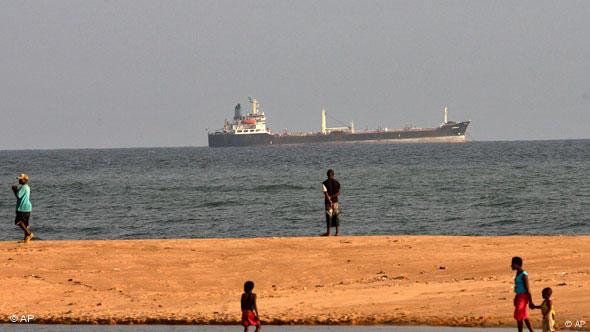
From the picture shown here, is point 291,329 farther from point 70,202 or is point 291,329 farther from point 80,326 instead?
point 70,202

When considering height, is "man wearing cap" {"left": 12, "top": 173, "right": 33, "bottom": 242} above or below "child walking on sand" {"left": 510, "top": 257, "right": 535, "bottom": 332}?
above

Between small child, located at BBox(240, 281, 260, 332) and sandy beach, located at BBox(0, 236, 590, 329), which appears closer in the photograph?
small child, located at BBox(240, 281, 260, 332)

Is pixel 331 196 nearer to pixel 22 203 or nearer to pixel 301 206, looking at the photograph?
pixel 22 203

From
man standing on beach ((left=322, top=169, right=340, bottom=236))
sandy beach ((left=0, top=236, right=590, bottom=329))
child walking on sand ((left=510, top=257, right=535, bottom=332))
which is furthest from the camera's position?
man standing on beach ((left=322, top=169, right=340, bottom=236))

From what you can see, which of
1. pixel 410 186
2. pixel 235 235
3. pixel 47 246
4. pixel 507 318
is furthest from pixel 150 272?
pixel 410 186

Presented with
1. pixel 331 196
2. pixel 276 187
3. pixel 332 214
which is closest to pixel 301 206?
pixel 276 187

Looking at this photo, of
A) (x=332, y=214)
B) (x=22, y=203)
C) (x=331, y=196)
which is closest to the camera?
(x=22, y=203)

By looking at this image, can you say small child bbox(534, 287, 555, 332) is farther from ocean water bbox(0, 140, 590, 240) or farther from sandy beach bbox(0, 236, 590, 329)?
ocean water bbox(0, 140, 590, 240)

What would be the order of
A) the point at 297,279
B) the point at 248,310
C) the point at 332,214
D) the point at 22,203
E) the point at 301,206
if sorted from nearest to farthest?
the point at 248,310
the point at 297,279
the point at 22,203
the point at 332,214
the point at 301,206

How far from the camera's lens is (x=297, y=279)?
18.7 meters

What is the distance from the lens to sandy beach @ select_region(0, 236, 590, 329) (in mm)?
15148

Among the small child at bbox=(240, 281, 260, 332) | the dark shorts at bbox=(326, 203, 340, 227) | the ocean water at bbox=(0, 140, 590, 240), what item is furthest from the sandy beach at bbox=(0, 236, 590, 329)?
the ocean water at bbox=(0, 140, 590, 240)

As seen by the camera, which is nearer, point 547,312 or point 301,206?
point 547,312

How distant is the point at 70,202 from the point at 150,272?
1394 inches
